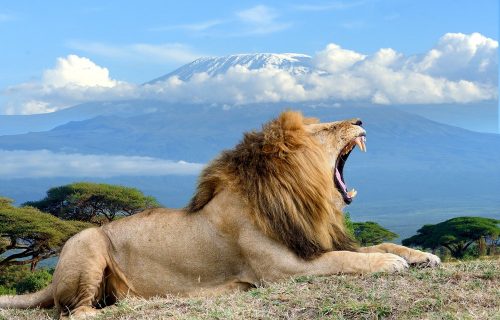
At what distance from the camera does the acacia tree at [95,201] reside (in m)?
30.0

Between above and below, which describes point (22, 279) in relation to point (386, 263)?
below

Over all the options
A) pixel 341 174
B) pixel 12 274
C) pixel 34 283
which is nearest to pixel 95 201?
pixel 12 274

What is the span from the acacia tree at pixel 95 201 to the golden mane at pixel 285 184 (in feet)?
77.4

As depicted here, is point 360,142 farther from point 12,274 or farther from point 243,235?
point 12,274

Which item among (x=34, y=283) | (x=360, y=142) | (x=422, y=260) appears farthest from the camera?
(x=34, y=283)

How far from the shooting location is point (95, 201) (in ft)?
101

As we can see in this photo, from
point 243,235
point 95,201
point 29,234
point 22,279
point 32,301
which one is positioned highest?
point 243,235

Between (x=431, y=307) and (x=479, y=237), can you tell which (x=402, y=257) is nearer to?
(x=431, y=307)

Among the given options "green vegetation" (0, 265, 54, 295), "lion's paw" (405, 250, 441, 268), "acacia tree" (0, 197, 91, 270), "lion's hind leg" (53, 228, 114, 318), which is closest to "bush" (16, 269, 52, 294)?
"green vegetation" (0, 265, 54, 295)

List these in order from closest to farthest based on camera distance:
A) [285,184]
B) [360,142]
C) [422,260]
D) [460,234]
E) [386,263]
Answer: [386,263], [422,260], [285,184], [360,142], [460,234]

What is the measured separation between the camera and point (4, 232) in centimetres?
2616

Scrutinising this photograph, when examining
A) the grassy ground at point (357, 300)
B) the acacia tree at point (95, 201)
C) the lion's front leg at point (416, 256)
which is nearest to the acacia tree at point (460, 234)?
the acacia tree at point (95, 201)

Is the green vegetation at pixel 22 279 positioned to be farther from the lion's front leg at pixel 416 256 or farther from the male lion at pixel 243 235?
the lion's front leg at pixel 416 256

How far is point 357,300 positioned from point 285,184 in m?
1.25
